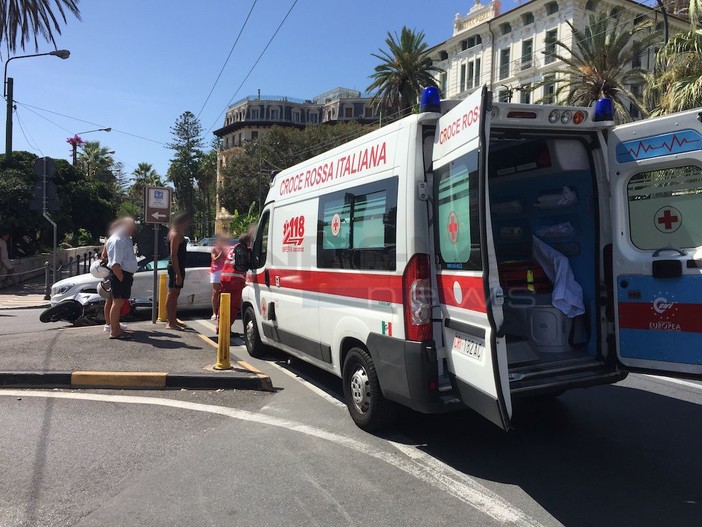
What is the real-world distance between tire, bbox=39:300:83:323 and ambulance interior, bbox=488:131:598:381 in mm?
8309

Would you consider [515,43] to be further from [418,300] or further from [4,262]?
[418,300]

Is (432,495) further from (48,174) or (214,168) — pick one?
(214,168)

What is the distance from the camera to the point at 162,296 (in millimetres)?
10617

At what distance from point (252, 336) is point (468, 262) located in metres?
4.96

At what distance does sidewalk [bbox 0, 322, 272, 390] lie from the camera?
6223 millimetres

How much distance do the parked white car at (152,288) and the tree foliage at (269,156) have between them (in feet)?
119

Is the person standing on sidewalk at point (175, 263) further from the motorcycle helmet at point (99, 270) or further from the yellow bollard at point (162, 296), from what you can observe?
the yellow bollard at point (162, 296)

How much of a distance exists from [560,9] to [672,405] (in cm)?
4767

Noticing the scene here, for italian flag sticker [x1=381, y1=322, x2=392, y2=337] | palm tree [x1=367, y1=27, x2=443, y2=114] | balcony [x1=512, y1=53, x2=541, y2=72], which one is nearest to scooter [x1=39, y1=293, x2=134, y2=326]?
italian flag sticker [x1=381, y1=322, x2=392, y2=337]

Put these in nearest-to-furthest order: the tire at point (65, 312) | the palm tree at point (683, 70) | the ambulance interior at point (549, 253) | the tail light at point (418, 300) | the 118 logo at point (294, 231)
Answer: the tail light at point (418, 300) < the ambulance interior at point (549, 253) < the 118 logo at point (294, 231) < the tire at point (65, 312) < the palm tree at point (683, 70)

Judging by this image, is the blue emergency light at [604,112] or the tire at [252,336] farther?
the tire at [252,336]

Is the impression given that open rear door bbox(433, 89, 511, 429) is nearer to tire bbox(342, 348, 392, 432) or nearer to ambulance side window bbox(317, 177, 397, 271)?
ambulance side window bbox(317, 177, 397, 271)

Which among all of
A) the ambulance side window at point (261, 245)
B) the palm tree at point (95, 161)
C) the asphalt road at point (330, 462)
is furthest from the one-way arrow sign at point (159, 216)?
the palm tree at point (95, 161)

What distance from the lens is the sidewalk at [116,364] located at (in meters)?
6.22
